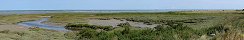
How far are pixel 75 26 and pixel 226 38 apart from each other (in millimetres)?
31831

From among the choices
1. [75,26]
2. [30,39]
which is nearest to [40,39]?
[30,39]

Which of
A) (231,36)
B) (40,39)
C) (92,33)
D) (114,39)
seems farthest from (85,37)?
(231,36)

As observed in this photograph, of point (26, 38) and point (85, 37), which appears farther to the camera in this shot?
point (85, 37)

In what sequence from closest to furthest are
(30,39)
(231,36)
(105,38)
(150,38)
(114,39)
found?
(231,36) → (150,38) → (114,39) → (105,38) → (30,39)

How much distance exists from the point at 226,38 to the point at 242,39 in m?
0.43

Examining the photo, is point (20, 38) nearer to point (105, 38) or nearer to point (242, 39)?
point (105, 38)

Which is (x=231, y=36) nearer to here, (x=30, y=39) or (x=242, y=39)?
(x=242, y=39)

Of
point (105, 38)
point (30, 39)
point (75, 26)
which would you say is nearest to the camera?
point (105, 38)

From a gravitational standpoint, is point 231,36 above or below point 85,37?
above

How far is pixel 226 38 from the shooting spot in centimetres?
673

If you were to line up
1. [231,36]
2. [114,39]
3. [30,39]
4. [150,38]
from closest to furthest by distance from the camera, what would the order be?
[231,36], [150,38], [114,39], [30,39]

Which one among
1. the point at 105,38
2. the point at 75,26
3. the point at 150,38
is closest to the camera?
the point at 150,38

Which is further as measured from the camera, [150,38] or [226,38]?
[150,38]

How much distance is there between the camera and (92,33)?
2130 centimetres
